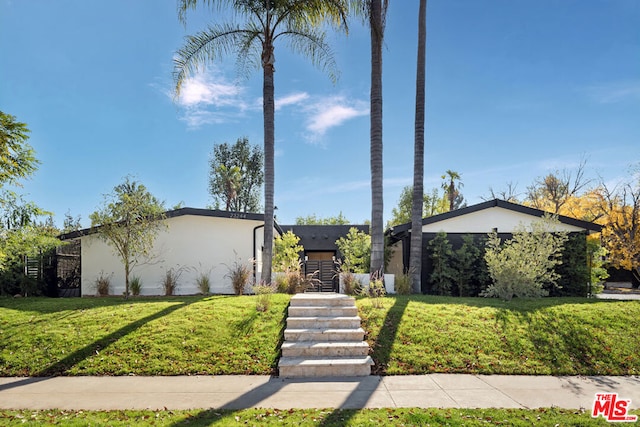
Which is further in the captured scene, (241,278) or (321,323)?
(241,278)

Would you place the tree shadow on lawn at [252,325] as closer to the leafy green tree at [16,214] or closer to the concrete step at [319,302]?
the concrete step at [319,302]

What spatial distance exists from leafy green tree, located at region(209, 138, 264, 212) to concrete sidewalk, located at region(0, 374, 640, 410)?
27269 millimetres

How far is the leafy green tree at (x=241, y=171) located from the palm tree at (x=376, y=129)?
75.9 feet

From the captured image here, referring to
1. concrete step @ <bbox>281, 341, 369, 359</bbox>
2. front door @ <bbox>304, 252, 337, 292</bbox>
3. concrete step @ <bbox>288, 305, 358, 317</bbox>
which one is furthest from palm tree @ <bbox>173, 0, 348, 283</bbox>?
front door @ <bbox>304, 252, 337, 292</bbox>

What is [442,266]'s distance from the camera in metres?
13.3

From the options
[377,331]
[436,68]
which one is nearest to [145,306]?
[377,331]

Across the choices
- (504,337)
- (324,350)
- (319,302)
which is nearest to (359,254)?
(319,302)

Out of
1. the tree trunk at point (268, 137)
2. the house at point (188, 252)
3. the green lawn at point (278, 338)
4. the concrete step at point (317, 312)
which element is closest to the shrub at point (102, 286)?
the house at point (188, 252)

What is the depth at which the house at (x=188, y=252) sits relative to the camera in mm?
13711

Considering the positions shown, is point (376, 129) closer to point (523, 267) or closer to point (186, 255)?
point (523, 267)

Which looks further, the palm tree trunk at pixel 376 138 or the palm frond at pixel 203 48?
the palm frond at pixel 203 48

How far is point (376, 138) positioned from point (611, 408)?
322 inches

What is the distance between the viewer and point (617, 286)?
2470cm

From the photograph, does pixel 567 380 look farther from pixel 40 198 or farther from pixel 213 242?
pixel 40 198
